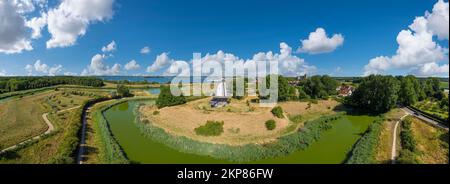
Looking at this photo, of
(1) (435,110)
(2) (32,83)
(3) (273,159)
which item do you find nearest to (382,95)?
(1) (435,110)

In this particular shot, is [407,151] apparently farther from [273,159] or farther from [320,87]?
[320,87]

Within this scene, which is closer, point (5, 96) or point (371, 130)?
point (371, 130)

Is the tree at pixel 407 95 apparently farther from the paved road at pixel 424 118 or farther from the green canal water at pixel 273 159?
the green canal water at pixel 273 159

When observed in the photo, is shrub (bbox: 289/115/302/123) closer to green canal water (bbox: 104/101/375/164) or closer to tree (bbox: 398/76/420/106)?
green canal water (bbox: 104/101/375/164)

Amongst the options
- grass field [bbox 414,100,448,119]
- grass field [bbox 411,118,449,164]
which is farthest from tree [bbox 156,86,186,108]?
grass field [bbox 414,100,448,119]
